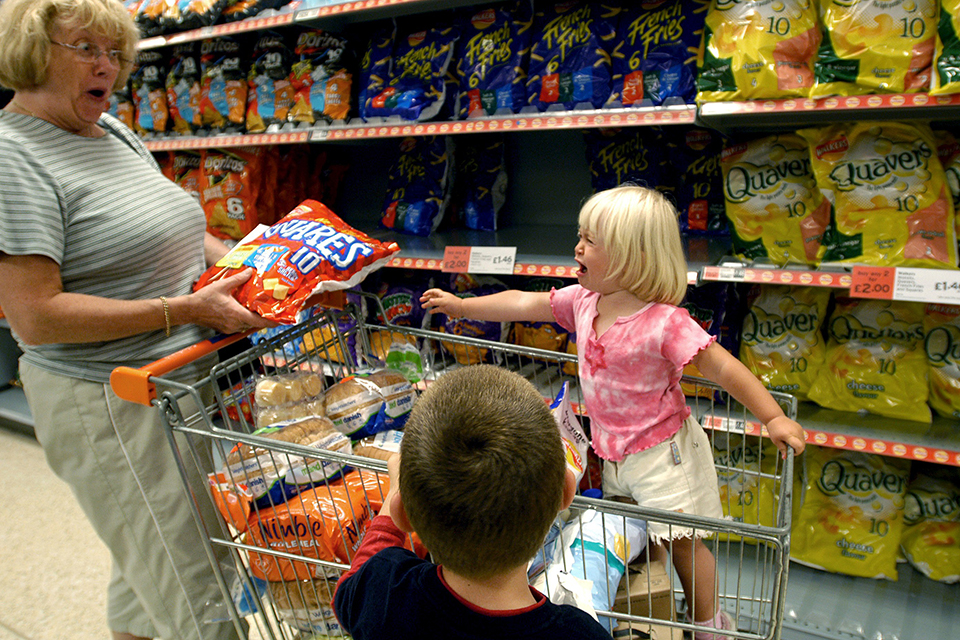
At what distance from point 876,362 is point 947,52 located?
0.86m

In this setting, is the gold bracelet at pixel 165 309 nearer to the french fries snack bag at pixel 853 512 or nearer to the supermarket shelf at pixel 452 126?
the supermarket shelf at pixel 452 126

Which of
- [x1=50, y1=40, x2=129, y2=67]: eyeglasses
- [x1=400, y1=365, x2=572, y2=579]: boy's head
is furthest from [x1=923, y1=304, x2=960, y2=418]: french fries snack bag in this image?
[x1=50, y1=40, x2=129, y2=67]: eyeglasses

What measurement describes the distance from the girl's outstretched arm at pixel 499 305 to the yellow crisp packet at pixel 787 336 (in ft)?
2.73

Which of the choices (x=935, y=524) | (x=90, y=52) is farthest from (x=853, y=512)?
(x=90, y=52)

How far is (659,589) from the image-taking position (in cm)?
121

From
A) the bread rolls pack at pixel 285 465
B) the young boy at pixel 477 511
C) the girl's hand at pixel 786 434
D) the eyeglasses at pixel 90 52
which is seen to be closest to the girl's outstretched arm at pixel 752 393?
the girl's hand at pixel 786 434

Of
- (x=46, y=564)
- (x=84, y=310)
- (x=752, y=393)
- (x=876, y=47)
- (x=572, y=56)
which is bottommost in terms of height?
(x=46, y=564)

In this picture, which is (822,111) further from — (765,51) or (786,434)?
(786,434)

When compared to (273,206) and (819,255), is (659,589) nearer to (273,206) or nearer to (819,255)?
(819,255)

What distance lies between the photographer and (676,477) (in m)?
1.35

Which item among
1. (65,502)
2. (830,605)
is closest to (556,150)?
(830,605)

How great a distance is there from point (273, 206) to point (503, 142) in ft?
3.60

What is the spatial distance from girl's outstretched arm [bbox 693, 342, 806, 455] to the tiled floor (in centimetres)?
205

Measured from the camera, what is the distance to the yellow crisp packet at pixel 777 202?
6.17 feet
